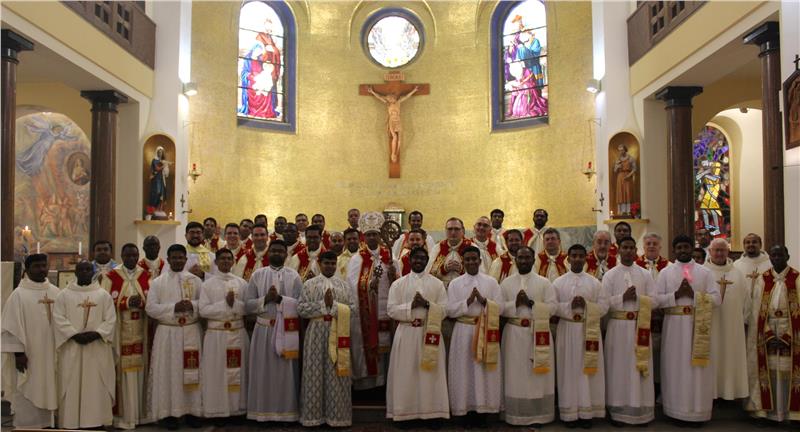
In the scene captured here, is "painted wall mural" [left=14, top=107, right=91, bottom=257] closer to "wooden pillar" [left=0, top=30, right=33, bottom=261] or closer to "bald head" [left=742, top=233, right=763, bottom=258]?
"wooden pillar" [left=0, top=30, right=33, bottom=261]

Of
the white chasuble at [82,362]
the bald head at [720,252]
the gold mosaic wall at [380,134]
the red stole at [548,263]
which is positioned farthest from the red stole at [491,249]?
the gold mosaic wall at [380,134]

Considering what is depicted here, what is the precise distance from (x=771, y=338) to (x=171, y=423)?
18.9ft

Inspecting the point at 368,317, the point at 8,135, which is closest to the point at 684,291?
the point at 368,317

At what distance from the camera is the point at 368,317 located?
297 inches

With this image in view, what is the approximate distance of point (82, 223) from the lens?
15984mm

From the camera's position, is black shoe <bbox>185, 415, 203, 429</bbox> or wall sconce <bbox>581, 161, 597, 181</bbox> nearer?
black shoe <bbox>185, 415, 203, 429</bbox>

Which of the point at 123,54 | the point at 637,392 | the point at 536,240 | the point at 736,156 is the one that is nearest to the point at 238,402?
the point at 637,392

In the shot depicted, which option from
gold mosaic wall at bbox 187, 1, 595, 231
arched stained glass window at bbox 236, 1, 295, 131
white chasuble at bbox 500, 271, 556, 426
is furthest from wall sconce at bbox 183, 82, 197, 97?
white chasuble at bbox 500, 271, 556, 426

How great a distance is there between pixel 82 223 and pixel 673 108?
40.4ft

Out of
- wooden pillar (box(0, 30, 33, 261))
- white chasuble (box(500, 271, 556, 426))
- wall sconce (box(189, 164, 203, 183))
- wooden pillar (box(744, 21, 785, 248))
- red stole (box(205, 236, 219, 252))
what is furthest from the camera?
wall sconce (box(189, 164, 203, 183))

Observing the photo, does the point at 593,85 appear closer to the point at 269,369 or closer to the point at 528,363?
the point at 528,363

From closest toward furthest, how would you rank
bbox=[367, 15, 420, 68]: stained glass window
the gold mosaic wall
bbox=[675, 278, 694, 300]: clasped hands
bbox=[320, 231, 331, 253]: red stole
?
bbox=[675, 278, 694, 300]: clasped hands
bbox=[320, 231, 331, 253]: red stole
the gold mosaic wall
bbox=[367, 15, 420, 68]: stained glass window

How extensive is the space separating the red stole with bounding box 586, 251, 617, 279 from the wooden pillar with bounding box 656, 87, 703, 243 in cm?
505

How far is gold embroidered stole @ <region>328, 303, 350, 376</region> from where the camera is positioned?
6641 mm
